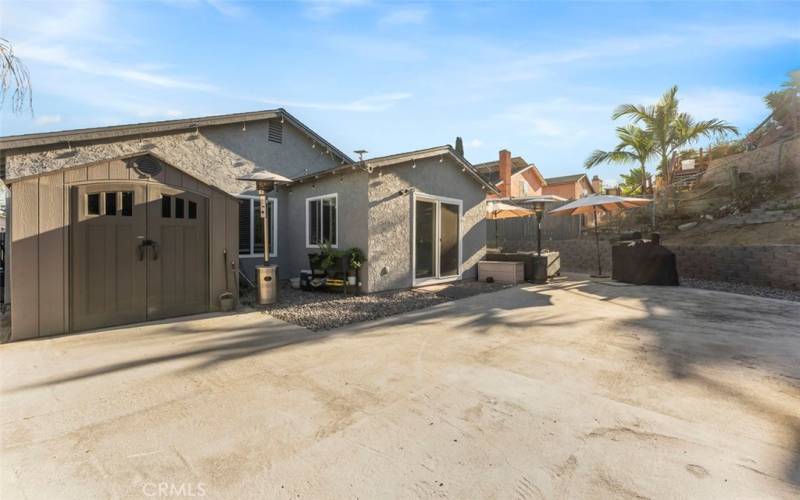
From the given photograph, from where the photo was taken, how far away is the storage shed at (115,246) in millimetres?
4469

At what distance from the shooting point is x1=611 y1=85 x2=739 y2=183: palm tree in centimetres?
1466

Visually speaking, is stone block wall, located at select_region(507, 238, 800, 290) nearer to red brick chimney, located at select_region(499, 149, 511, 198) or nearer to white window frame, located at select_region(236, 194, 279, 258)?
white window frame, located at select_region(236, 194, 279, 258)

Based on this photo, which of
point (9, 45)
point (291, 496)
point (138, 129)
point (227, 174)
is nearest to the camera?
point (291, 496)

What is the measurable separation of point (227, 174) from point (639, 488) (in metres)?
10.3

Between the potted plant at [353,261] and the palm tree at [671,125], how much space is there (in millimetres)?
14700

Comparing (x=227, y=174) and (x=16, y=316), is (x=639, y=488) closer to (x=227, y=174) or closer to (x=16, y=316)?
(x=16, y=316)

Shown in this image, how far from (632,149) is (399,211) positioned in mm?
13438

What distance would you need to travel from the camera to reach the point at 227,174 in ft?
31.4

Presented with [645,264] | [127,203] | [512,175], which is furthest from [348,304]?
[512,175]

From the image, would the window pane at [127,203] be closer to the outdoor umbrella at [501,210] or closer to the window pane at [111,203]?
the window pane at [111,203]

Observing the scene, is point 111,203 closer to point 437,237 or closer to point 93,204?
point 93,204

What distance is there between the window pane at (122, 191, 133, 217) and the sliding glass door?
226 inches

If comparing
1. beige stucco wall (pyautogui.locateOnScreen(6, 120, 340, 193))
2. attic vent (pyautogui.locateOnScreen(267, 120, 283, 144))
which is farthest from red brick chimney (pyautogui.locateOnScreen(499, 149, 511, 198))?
attic vent (pyautogui.locateOnScreen(267, 120, 283, 144))

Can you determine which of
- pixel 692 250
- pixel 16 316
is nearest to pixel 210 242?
pixel 16 316
